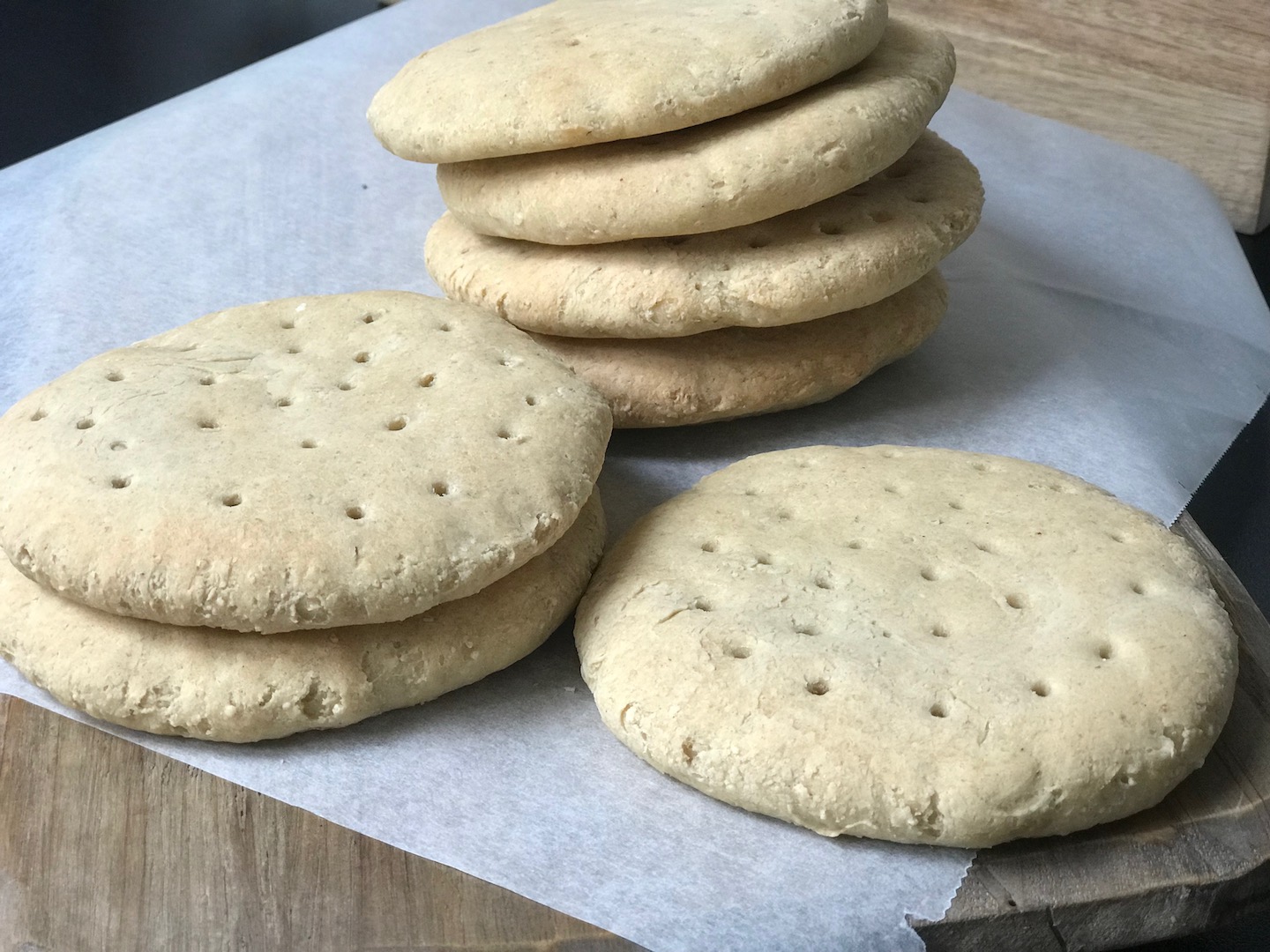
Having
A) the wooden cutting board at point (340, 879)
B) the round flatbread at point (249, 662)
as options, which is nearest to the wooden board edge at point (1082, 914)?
the wooden cutting board at point (340, 879)

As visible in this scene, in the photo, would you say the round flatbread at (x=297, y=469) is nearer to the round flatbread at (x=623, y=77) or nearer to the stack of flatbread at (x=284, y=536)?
the stack of flatbread at (x=284, y=536)

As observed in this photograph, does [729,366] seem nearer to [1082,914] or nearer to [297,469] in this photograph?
[297,469]

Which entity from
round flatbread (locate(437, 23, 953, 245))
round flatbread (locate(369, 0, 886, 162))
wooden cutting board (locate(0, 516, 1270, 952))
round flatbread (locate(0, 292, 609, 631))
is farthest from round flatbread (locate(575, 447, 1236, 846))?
round flatbread (locate(369, 0, 886, 162))

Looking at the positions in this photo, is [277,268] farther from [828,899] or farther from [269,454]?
[828,899]

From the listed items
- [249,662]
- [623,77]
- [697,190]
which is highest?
[623,77]

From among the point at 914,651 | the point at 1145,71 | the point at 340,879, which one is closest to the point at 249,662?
the point at 340,879

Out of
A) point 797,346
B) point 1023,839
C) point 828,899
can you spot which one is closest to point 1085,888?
point 1023,839

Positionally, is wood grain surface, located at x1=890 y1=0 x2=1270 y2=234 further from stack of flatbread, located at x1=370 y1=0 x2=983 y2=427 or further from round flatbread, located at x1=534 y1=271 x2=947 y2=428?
round flatbread, located at x1=534 y1=271 x2=947 y2=428

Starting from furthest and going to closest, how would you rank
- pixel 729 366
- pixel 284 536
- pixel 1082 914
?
pixel 729 366
pixel 284 536
pixel 1082 914
